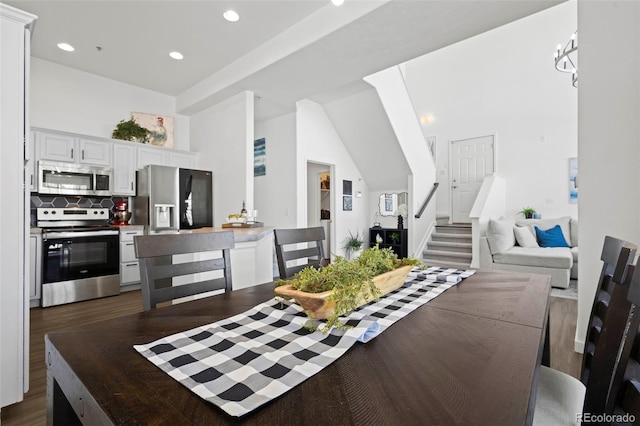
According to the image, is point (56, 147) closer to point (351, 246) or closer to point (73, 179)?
point (73, 179)

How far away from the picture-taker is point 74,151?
13.0 feet

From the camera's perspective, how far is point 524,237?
Answer: 5078mm

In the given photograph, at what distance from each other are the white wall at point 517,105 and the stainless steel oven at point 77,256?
6745mm

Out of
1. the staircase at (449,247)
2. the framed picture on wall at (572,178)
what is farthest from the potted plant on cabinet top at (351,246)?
the framed picture on wall at (572,178)

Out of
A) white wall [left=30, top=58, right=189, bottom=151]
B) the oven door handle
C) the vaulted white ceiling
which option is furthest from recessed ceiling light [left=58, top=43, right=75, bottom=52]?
the oven door handle

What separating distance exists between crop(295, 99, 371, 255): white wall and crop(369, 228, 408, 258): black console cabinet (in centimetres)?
24

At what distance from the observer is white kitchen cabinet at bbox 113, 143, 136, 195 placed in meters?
4.27

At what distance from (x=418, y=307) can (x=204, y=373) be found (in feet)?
2.39

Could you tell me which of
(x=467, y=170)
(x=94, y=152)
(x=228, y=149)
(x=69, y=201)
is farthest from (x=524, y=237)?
(x=69, y=201)

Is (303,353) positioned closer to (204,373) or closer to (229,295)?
(204,373)

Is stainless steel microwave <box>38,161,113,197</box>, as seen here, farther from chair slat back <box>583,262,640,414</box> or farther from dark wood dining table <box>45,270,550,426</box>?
chair slat back <box>583,262,640,414</box>

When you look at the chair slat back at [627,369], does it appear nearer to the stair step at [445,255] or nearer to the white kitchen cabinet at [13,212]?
the white kitchen cabinet at [13,212]

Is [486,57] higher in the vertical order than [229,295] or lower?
higher

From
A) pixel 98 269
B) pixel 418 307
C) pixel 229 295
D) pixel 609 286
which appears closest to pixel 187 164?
pixel 98 269
